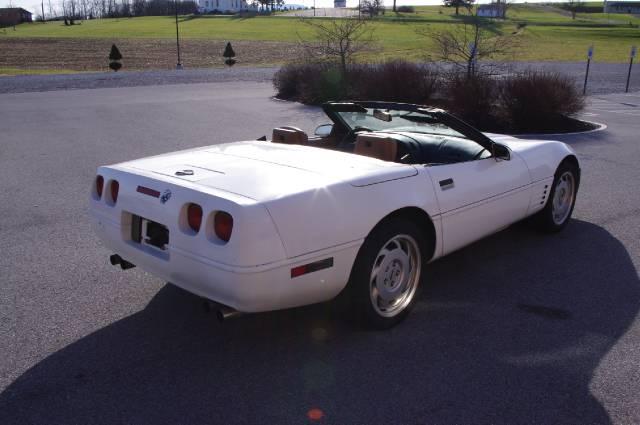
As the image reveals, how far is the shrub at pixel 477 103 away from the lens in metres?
13.9

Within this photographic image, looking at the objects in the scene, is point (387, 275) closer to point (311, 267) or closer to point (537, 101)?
point (311, 267)

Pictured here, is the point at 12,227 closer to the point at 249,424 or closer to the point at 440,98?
the point at 249,424

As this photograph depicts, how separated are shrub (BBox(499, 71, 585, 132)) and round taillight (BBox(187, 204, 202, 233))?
11564mm

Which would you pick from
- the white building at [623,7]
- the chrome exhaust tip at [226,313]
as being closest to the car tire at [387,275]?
the chrome exhaust tip at [226,313]

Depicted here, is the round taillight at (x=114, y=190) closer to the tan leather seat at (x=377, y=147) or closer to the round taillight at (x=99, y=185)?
the round taillight at (x=99, y=185)

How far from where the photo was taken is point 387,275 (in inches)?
147

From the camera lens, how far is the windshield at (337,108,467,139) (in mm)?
4391

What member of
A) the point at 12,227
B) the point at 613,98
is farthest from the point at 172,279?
the point at 613,98

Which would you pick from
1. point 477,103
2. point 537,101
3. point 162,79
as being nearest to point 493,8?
point 162,79

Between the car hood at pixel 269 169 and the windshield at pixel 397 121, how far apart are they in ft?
1.83

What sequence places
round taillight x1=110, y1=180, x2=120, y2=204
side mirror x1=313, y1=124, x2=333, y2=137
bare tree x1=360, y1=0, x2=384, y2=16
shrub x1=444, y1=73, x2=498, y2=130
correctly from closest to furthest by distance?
round taillight x1=110, y1=180, x2=120, y2=204 → side mirror x1=313, y1=124, x2=333, y2=137 → shrub x1=444, y1=73, x2=498, y2=130 → bare tree x1=360, y1=0, x2=384, y2=16

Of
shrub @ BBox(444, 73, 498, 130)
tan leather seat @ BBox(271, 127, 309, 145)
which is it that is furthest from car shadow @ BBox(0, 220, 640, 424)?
shrub @ BBox(444, 73, 498, 130)

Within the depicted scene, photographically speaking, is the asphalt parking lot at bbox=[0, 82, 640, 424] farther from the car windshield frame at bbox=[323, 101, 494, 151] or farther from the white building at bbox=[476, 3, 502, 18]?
the white building at bbox=[476, 3, 502, 18]

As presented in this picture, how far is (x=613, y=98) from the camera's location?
69.2 ft
